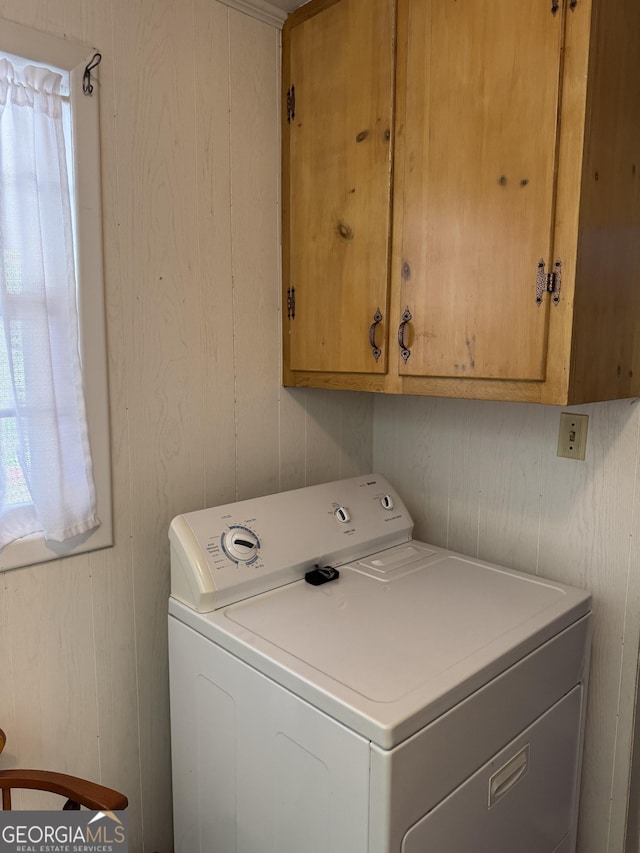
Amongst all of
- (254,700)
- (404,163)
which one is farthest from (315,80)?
(254,700)

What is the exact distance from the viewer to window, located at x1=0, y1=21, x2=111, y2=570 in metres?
1.17

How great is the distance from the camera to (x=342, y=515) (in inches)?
64.1

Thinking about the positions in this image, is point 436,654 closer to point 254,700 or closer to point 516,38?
point 254,700

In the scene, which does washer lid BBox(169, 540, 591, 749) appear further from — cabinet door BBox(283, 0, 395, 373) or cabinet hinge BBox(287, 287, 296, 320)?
cabinet hinge BBox(287, 287, 296, 320)

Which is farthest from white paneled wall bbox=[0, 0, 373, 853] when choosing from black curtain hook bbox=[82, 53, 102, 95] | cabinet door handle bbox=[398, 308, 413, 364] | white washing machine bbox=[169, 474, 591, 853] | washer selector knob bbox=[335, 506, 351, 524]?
cabinet door handle bbox=[398, 308, 413, 364]

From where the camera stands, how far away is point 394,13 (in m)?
1.33

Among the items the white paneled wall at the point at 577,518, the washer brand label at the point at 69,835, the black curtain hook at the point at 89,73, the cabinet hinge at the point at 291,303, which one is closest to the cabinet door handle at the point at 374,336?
the cabinet hinge at the point at 291,303

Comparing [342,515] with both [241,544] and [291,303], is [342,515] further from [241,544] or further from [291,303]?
[291,303]

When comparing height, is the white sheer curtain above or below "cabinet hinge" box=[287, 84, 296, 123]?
below

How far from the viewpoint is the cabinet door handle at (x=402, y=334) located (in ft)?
4.52

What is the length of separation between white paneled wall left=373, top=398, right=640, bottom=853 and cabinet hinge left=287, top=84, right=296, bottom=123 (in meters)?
0.90

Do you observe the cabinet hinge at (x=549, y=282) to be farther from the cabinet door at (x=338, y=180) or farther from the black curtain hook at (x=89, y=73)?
the black curtain hook at (x=89, y=73)

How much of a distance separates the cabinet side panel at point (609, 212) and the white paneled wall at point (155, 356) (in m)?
0.85

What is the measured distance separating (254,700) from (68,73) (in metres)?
1.32
